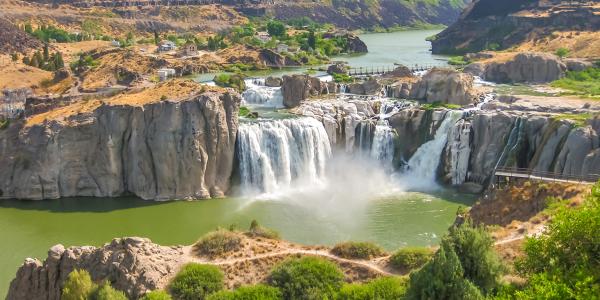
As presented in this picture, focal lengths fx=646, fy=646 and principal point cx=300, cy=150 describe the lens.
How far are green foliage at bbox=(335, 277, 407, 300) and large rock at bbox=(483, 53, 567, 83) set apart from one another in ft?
163

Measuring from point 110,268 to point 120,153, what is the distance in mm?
21292

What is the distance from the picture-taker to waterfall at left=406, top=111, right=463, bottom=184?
47312 mm

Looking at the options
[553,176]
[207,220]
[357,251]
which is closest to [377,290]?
[357,251]

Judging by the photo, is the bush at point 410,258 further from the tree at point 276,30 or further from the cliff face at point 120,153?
the tree at point 276,30

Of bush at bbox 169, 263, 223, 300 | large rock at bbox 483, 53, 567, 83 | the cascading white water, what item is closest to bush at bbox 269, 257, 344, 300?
bush at bbox 169, 263, 223, 300

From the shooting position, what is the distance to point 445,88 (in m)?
54.1

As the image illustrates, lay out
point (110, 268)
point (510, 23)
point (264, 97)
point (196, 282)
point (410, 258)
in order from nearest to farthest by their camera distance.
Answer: point (196, 282)
point (410, 258)
point (110, 268)
point (264, 97)
point (510, 23)

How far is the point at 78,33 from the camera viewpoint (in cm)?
11894

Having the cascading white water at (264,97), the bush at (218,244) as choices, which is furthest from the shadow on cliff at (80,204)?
the cascading white water at (264,97)

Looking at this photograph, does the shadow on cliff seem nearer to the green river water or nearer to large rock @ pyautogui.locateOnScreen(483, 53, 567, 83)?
the green river water

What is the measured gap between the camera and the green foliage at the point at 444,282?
18062 millimetres

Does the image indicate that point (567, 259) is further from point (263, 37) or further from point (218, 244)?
point (263, 37)

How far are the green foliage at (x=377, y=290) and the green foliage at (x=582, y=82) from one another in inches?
1530

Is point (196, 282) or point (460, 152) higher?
point (196, 282)
